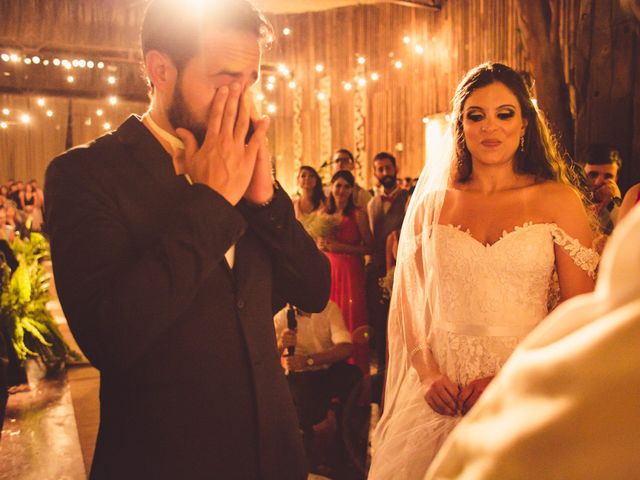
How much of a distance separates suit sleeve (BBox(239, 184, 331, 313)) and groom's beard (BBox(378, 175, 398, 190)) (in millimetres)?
5066

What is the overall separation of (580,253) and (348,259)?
3747mm

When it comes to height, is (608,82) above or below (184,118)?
above

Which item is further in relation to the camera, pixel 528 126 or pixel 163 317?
pixel 528 126

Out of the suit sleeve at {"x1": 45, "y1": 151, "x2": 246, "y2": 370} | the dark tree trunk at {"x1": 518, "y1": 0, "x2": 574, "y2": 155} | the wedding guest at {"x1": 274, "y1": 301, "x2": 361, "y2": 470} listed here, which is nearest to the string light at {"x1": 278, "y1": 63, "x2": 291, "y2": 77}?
the dark tree trunk at {"x1": 518, "y1": 0, "x2": 574, "y2": 155}

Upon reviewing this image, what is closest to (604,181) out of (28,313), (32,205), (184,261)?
(184,261)

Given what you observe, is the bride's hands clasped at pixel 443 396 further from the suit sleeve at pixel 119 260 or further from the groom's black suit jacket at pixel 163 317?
the suit sleeve at pixel 119 260

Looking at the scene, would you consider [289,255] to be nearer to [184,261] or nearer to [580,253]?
[184,261]

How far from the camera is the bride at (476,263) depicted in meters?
2.15

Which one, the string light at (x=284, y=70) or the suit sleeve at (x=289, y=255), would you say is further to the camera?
the string light at (x=284, y=70)

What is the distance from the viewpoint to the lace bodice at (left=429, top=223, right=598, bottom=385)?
2172 mm

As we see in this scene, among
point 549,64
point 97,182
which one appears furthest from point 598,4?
point 97,182

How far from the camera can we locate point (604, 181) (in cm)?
402

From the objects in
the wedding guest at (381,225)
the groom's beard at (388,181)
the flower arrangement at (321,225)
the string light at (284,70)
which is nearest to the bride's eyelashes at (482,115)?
the flower arrangement at (321,225)

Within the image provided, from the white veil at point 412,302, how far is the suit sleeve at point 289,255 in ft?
3.16
